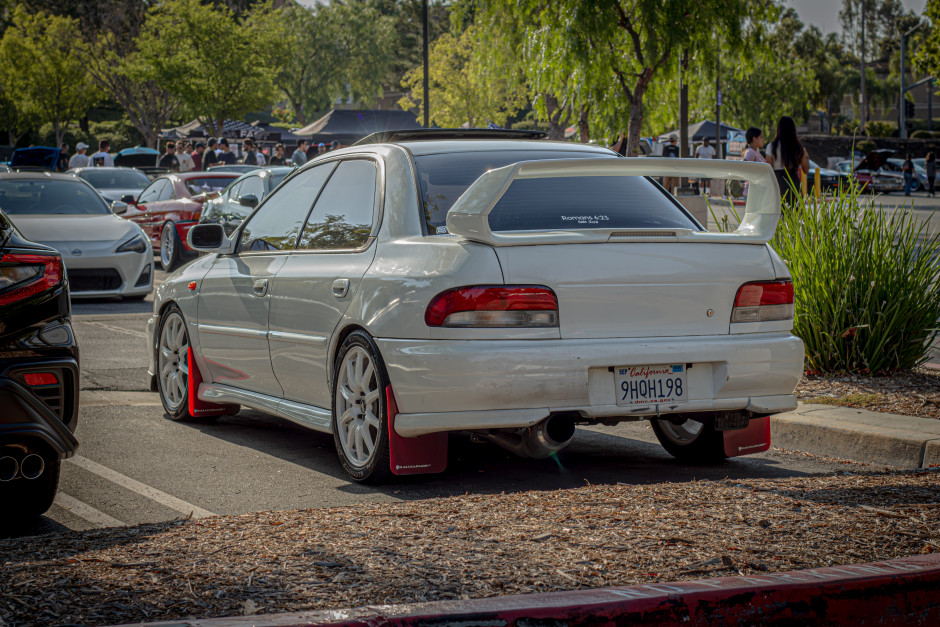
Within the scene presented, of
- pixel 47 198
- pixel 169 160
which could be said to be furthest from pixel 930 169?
pixel 47 198

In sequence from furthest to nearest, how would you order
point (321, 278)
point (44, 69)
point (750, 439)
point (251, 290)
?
point (44, 69)
point (251, 290)
point (750, 439)
point (321, 278)

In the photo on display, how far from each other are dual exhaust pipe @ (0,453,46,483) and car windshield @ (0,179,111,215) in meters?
10.3

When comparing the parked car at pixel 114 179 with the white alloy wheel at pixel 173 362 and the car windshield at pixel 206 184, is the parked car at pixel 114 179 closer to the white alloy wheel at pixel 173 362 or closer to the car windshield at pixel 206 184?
the car windshield at pixel 206 184

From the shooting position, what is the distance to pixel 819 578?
3553 millimetres

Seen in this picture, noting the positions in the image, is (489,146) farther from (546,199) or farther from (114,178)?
(114,178)

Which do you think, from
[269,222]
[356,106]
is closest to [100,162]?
[269,222]

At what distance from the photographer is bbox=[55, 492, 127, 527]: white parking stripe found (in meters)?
5.07

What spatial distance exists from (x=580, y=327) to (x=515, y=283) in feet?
1.15

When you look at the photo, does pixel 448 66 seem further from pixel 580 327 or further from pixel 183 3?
pixel 580 327

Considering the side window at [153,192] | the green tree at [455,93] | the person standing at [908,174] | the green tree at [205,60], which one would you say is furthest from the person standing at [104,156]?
the green tree at [455,93]

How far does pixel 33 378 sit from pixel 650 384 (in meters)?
2.59

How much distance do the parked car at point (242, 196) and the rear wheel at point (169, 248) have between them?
2.30 m

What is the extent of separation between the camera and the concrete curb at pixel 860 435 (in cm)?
618

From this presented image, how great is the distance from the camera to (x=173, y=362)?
25.4ft
